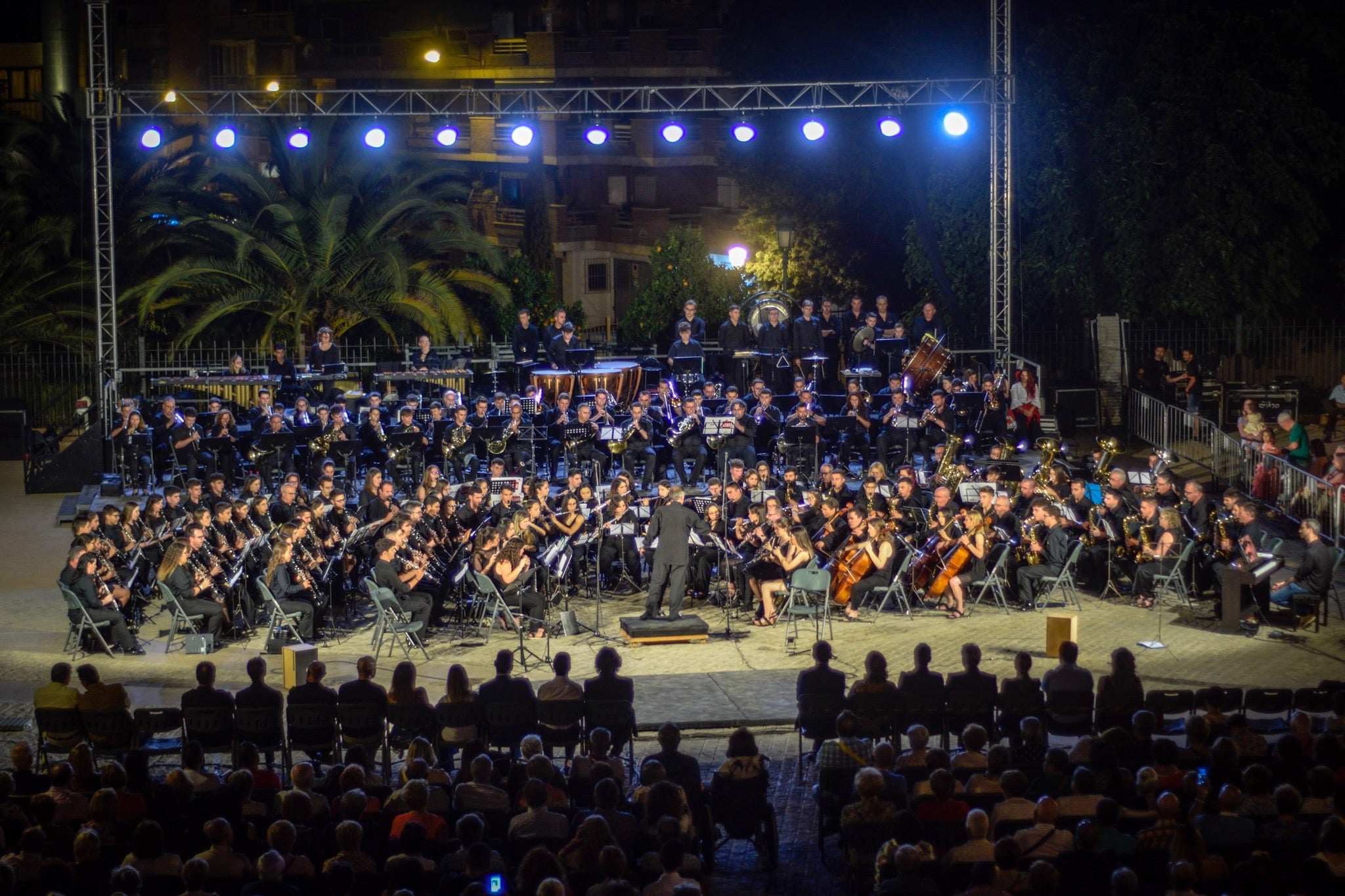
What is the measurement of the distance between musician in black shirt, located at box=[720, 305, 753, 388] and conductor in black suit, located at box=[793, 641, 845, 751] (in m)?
12.8

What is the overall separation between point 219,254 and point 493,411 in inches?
428

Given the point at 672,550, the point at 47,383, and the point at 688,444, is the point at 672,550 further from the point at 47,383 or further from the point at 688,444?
the point at 47,383

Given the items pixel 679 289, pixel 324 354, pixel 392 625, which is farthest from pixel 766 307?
pixel 392 625

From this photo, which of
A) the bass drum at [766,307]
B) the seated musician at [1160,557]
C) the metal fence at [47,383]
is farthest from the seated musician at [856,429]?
the metal fence at [47,383]

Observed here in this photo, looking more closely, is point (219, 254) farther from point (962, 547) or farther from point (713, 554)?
point (962, 547)

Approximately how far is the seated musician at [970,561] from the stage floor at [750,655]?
0.72 feet

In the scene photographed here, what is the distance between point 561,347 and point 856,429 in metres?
5.07

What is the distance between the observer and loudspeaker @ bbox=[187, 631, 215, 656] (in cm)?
1717

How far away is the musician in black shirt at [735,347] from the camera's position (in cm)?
2578

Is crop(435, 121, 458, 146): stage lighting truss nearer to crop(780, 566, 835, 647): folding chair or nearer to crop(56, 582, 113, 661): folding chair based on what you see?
crop(780, 566, 835, 647): folding chair

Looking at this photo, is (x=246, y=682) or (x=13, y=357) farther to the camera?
(x=13, y=357)

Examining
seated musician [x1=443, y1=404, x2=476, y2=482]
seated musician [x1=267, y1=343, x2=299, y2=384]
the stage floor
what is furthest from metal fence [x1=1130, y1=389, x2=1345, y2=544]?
seated musician [x1=267, y1=343, x2=299, y2=384]

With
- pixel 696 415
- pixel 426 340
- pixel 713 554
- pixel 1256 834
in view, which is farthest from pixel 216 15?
pixel 1256 834

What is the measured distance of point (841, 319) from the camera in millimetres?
26516
